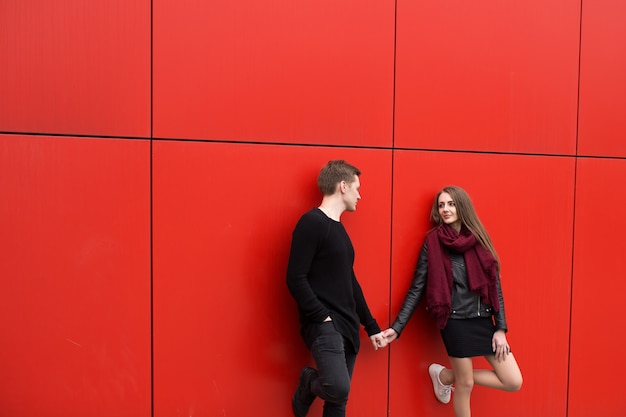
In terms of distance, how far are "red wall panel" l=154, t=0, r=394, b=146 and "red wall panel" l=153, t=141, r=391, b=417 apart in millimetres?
158

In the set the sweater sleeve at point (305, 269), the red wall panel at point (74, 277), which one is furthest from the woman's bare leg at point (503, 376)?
the red wall panel at point (74, 277)

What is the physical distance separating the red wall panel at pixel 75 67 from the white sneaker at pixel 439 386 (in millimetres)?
2681

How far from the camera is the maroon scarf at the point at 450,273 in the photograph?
136 inches

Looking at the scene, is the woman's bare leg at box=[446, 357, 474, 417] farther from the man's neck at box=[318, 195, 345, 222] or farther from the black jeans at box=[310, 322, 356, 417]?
the man's neck at box=[318, 195, 345, 222]

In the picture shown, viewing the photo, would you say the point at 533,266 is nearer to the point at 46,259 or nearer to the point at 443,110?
the point at 443,110

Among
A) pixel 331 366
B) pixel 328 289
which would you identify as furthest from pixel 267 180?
pixel 331 366

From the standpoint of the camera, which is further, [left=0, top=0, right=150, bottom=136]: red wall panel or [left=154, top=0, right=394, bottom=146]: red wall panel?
[left=154, top=0, right=394, bottom=146]: red wall panel

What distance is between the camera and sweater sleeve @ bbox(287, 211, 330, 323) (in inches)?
120

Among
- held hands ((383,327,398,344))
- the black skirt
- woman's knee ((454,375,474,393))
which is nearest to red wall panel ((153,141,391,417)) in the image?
held hands ((383,327,398,344))

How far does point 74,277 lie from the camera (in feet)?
10.5

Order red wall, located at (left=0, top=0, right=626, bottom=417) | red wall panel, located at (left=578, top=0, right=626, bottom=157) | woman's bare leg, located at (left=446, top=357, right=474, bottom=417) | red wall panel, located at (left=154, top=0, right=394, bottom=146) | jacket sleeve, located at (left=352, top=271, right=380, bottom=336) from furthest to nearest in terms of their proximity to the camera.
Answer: red wall panel, located at (left=578, top=0, right=626, bottom=157) → woman's bare leg, located at (left=446, top=357, right=474, bottom=417) → jacket sleeve, located at (left=352, top=271, right=380, bottom=336) → red wall panel, located at (left=154, top=0, right=394, bottom=146) → red wall, located at (left=0, top=0, right=626, bottom=417)

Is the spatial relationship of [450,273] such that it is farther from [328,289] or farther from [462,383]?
[328,289]

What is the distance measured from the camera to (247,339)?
350 centimetres

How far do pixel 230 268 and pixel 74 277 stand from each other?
0.97 m
